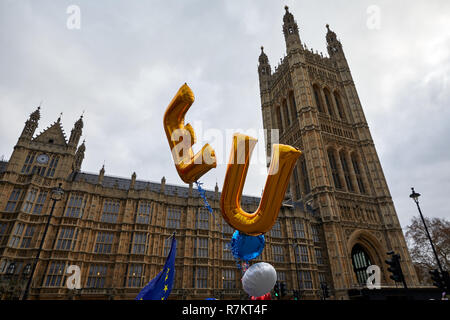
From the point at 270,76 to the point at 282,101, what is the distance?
11254 mm

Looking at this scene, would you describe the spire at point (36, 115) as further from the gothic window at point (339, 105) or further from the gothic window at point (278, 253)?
the gothic window at point (339, 105)

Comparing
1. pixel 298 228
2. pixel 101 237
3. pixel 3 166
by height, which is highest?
pixel 3 166

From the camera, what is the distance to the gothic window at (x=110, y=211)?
81.4 ft

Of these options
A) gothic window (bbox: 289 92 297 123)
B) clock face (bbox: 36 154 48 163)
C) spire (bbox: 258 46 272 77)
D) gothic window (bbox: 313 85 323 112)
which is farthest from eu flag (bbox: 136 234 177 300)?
spire (bbox: 258 46 272 77)

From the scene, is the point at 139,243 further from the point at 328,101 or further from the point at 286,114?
the point at 328,101

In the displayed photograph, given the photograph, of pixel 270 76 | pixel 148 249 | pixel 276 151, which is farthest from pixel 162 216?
pixel 270 76

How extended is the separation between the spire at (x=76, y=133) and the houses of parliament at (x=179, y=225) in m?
0.10

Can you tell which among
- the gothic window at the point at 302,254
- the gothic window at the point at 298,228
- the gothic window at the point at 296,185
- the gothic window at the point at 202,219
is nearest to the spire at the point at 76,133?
the gothic window at the point at 202,219

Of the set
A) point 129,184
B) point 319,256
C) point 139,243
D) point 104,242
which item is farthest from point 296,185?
point 104,242

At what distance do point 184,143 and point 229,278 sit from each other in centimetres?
2468

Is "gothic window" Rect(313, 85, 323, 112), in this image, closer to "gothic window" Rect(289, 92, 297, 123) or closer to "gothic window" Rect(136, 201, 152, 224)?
"gothic window" Rect(289, 92, 297, 123)

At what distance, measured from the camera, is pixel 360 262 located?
116ft

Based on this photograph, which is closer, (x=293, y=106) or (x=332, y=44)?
(x=293, y=106)
